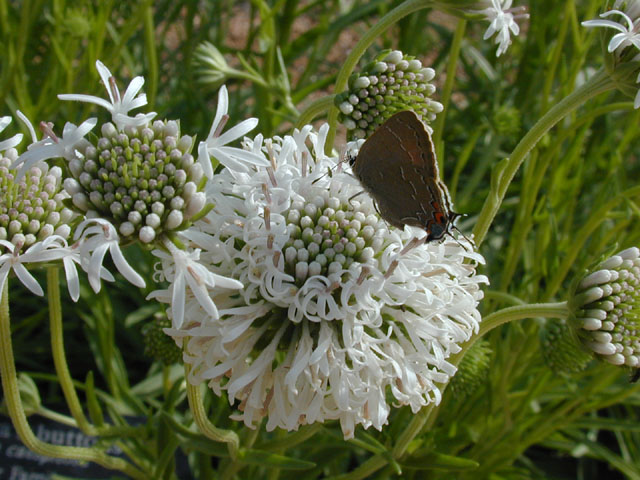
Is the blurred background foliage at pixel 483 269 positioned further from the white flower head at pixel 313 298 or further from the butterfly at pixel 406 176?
the butterfly at pixel 406 176

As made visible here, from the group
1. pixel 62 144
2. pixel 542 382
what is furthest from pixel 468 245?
pixel 542 382

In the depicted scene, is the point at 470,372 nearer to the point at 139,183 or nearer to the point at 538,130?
the point at 538,130

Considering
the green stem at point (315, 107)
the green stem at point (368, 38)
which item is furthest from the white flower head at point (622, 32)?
the green stem at point (315, 107)

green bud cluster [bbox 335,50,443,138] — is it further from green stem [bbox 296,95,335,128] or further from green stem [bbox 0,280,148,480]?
green stem [bbox 0,280,148,480]

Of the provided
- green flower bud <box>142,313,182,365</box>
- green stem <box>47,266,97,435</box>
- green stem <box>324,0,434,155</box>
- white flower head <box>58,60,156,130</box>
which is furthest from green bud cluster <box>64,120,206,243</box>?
green flower bud <box>142,313,182,365</box>

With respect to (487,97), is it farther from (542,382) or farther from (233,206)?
(233,206)
